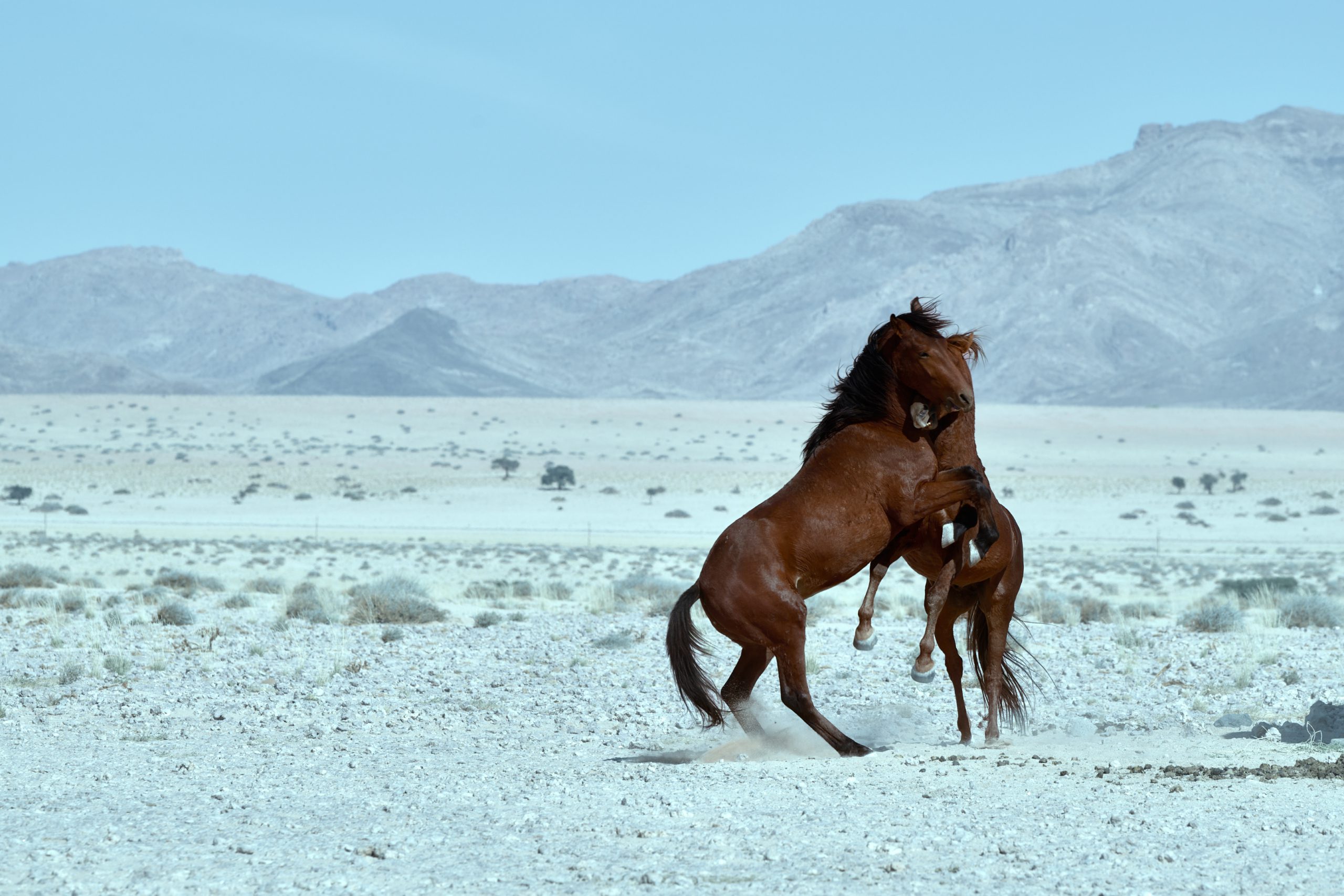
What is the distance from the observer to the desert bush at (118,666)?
13.1 meters

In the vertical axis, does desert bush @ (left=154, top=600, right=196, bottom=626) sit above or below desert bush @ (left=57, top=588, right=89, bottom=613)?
above

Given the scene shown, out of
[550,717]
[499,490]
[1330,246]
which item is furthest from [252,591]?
[1330,246]

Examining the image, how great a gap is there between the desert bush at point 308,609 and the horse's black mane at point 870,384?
10.1 meters

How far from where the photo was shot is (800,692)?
28.0ft

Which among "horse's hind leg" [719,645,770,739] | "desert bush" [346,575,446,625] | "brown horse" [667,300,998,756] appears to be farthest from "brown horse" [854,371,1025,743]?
"desert bush" [346,575,446,625]

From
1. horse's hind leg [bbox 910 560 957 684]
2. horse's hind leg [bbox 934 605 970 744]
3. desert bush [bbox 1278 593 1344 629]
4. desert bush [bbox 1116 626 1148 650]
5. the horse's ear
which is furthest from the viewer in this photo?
desert bush [bbox 1278 593 1344 629]

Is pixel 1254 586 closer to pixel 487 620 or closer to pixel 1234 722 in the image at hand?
pixel 487 620

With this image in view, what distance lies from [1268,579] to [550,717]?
16.4 metres

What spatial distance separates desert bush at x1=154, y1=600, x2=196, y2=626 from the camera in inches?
661

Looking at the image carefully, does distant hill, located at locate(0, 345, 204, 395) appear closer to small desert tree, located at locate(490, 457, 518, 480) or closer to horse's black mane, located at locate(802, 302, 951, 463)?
small desert tree, located at locate(490, 457, 518, 480)

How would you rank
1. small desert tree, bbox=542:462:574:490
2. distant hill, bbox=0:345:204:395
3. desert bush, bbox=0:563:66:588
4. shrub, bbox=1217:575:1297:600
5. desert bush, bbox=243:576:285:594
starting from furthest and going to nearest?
distant hill, bbox=0:345:204:395 → small desert tree, bbox=542:462:574:490 → desert bush, bbox=243:576:285:594 → shrub, bbox=1217:575:1297:600 → desert bush, bbox=0:563:66:588

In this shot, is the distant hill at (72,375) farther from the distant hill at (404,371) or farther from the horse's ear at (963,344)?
the horse's ear at (963,344)

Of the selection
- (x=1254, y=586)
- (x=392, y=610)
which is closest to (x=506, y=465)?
(x=1254, y=586)

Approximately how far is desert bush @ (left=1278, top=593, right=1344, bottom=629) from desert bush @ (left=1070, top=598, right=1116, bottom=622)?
205 centimetres
